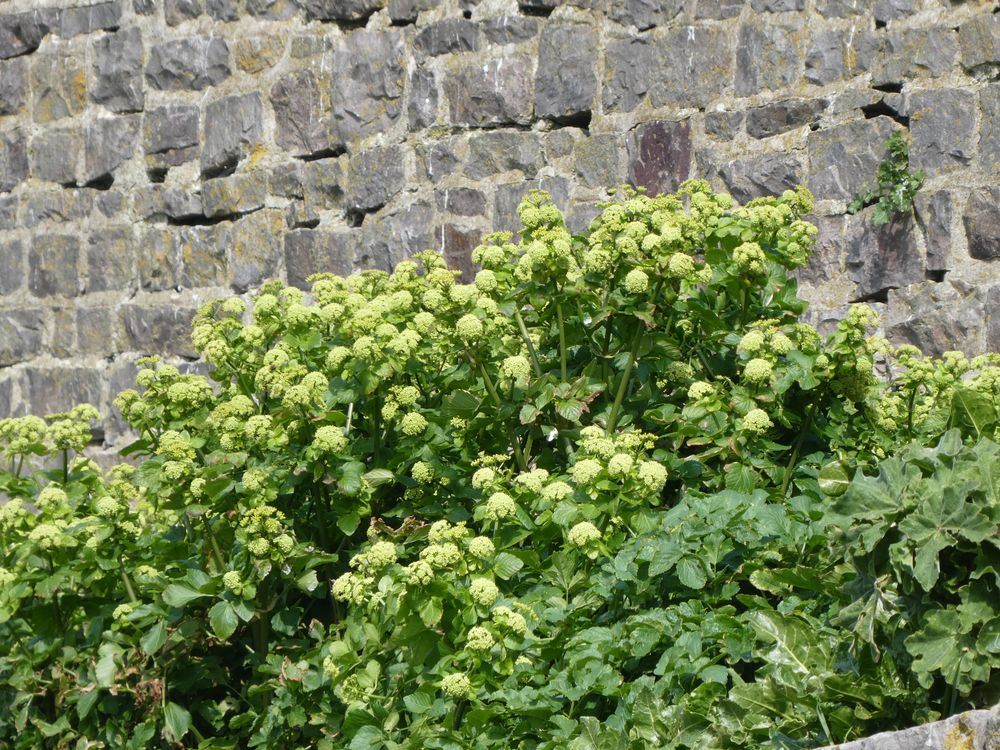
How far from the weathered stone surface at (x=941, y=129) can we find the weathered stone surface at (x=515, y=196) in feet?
4.17

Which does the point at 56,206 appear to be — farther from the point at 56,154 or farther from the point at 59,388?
the point at 59,388

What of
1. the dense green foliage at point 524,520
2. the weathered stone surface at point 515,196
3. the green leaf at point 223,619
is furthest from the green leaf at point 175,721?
the weathered stone surface at point 515,196

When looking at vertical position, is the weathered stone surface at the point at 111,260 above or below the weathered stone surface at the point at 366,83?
below

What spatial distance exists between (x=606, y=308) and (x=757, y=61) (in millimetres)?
1600

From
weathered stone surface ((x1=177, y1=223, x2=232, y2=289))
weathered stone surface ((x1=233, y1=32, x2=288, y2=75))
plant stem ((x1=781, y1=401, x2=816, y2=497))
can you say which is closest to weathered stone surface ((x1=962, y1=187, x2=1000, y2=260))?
plant stem ((x1=781, y1=401, x2=816, y2=497))

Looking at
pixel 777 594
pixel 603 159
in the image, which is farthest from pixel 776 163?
pixel 777 594

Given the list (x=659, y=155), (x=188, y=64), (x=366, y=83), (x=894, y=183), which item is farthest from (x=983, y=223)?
(x=188, y=64)

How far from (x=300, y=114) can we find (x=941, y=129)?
2609 millimetres

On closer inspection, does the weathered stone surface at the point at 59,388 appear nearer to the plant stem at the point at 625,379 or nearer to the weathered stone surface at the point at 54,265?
the weathered stone surface at the point at 54,265

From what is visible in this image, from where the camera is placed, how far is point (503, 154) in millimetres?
5160

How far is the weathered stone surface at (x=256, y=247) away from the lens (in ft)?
18.9

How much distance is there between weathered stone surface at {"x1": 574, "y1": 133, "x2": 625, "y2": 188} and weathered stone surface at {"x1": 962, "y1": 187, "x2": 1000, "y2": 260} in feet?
4.02

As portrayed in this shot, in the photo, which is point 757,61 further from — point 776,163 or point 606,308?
point 606,308

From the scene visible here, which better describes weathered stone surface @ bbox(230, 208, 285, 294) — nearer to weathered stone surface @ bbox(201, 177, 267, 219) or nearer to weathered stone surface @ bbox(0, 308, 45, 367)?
weathered stone surface @ bbox(201, 177, 267, 219)
